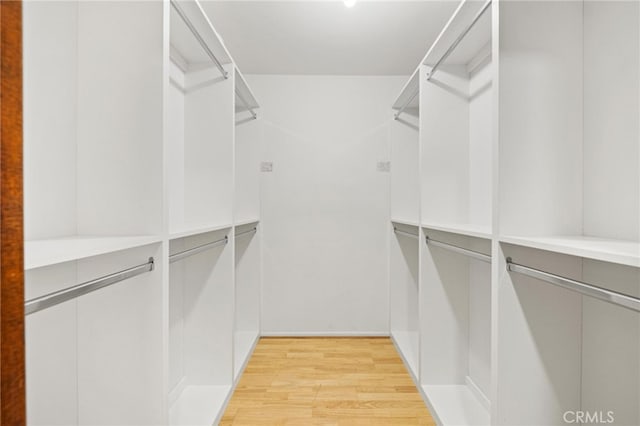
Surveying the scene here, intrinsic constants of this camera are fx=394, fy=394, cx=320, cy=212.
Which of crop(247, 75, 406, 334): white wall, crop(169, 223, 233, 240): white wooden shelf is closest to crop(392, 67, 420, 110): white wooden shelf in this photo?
crop(247, 75, 406, 334): white wall

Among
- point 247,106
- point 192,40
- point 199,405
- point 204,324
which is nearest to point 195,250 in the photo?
point 204,324

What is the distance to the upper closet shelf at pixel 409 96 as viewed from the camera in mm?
2586

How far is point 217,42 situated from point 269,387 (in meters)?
1.98

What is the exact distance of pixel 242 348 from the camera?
2963 mm

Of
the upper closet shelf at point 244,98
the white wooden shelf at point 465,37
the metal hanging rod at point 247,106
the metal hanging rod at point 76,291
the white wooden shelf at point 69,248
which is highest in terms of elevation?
the white wooden shelf at point 465,37

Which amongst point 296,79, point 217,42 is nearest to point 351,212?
point 296,79

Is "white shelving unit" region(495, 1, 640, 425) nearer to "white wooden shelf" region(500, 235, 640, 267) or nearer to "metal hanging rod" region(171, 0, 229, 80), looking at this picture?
"white wooden shelf" region(500, 235, 640, 267)

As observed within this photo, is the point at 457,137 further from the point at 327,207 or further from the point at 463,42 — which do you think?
the point at 327,207

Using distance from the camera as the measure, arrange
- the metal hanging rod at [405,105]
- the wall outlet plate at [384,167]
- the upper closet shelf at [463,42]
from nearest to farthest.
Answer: the upper closet shelf at [463,42] < the metal hanging rod at [405,105] < the wall outlet plate at [384,167]

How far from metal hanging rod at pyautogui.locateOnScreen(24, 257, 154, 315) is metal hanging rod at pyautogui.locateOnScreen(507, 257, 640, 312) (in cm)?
118

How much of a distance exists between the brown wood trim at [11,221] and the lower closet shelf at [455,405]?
1927 mm

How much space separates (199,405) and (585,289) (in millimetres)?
1850

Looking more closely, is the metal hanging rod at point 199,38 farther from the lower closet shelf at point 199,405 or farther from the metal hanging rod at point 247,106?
the lower closet shelf at point 199,405

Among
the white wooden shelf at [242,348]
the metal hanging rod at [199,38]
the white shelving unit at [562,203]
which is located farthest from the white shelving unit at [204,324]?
the white shelving unit at [562,203]
